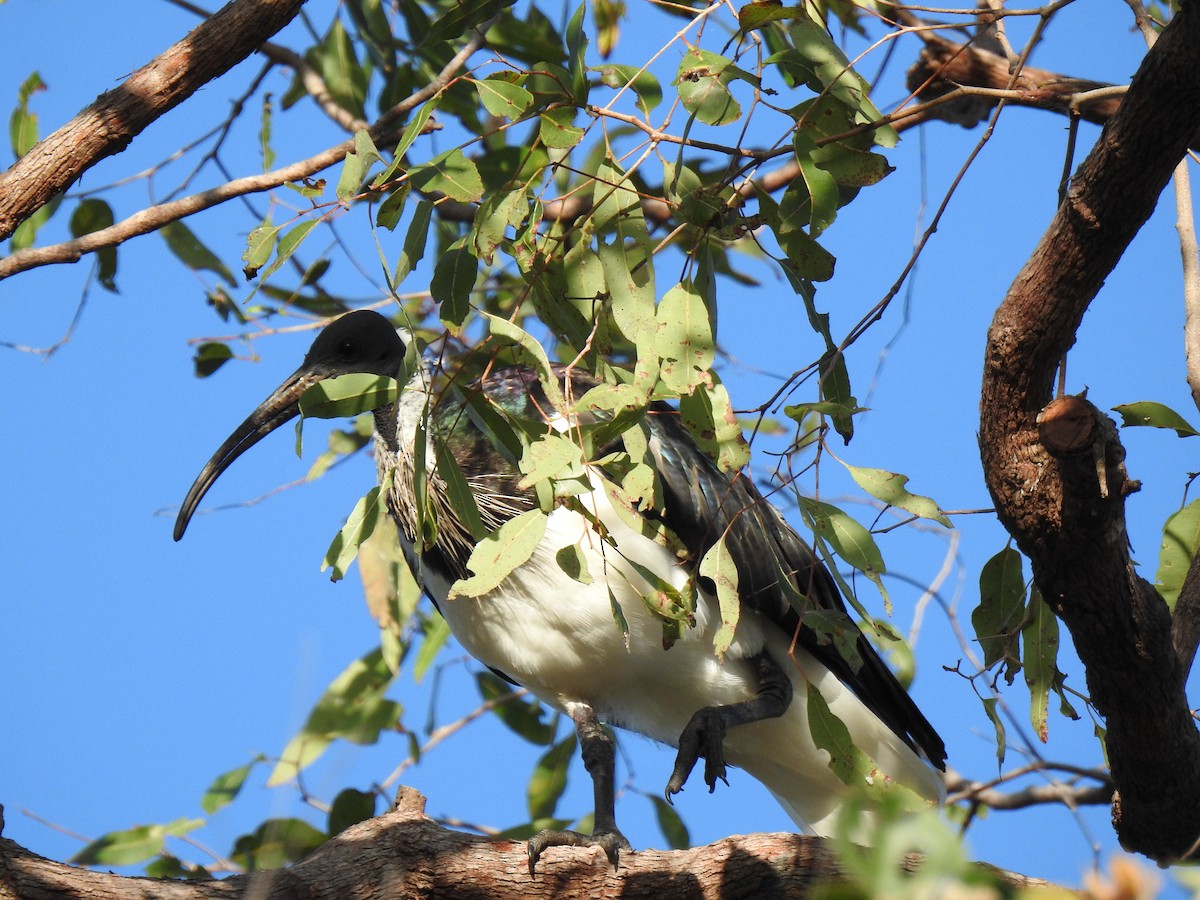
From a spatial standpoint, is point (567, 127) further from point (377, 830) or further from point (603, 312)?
point (377, 830)

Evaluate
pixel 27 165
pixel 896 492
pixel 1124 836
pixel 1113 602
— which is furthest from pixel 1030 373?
pixel 27 165

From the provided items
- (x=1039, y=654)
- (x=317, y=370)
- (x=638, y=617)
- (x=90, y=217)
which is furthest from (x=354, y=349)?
(x=1039, y=654)

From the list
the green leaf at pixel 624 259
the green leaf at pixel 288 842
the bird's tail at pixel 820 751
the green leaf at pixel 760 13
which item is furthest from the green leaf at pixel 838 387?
the green leaf at pixel 288 842

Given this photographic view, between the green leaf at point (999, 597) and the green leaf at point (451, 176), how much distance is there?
152 cm

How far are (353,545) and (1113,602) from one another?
1.62 metres

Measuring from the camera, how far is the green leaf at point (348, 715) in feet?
16.6

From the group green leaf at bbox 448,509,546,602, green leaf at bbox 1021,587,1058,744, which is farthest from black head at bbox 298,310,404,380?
green leaf at bbox 1021,587,1058,744

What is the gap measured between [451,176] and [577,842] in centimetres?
165

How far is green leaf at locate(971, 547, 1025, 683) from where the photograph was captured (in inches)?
125

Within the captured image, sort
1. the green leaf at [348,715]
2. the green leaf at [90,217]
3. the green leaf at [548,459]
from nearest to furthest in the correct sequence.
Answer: the green leaf at [548,459], the green leaf at [90,217], the green leaf at [348,715]

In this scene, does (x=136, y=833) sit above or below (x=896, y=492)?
above

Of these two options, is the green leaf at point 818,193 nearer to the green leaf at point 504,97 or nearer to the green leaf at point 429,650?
the green leaf at point 504,97

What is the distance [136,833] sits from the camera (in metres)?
4.68

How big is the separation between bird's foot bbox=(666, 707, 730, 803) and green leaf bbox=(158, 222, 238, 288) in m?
2.30
